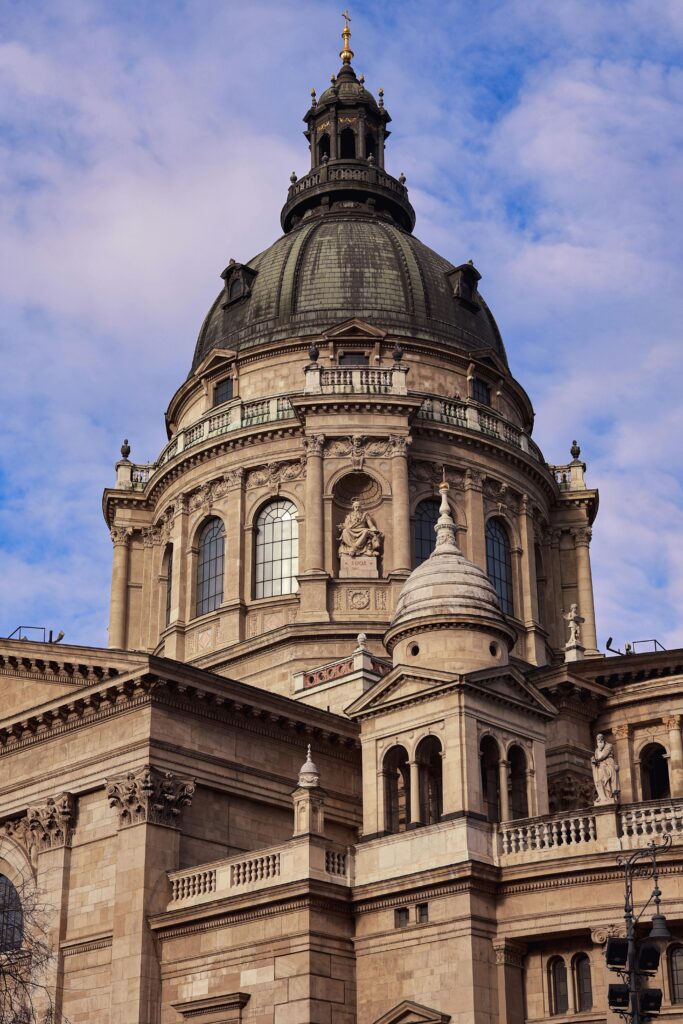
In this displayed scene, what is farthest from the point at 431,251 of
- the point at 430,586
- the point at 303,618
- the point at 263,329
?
the point at 430,586

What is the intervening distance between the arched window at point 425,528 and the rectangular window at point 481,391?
596cm

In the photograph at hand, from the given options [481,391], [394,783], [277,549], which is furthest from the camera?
[481,391]

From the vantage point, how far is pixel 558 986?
33.3 m

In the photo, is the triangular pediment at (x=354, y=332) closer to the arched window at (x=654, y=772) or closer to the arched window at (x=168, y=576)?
the arched window at (x=168, y=576)

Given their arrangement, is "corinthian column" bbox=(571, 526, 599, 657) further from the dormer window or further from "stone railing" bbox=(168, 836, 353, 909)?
"stone railing" bbox=(168, 836, 353, 909)

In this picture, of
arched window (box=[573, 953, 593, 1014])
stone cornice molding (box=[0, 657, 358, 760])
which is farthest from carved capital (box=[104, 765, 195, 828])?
arched window (box=[573, 953, 593, 1014])

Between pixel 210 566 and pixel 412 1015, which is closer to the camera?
pixel 412 1015

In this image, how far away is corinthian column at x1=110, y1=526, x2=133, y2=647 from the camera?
6000 cm

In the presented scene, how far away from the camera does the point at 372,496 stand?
54719mm

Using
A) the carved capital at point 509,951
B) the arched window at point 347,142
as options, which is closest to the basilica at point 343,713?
the carved capital at point 509,951

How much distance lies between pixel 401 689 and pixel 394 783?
225 centimetres

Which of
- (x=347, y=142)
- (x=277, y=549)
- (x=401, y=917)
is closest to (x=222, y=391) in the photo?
(x=277, y=549)

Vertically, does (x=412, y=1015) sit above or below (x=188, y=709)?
below

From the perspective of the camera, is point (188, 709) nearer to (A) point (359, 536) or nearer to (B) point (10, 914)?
(B) point (10, 914)
